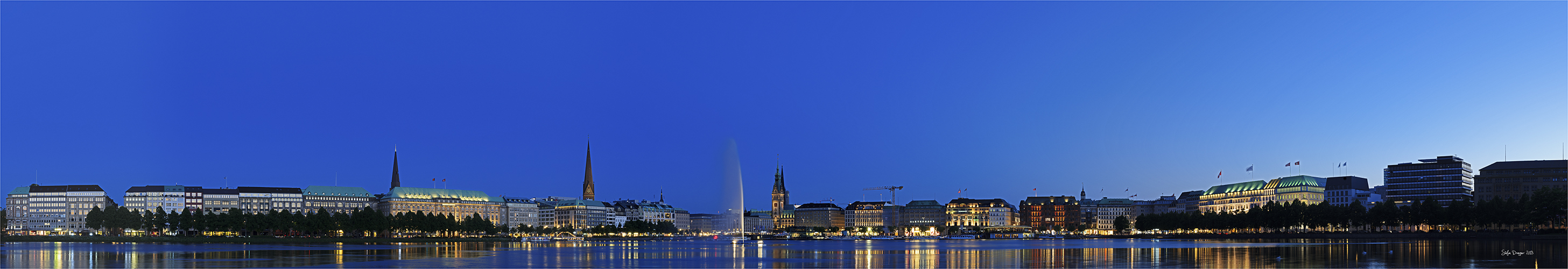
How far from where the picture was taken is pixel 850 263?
219 ft

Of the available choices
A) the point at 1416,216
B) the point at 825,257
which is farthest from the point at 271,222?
the point at 1416,216

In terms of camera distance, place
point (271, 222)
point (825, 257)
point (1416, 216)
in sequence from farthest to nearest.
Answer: point (271, 222)
point (1416, 216)
point (825, 257)

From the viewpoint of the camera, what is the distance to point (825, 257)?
78.0 meters

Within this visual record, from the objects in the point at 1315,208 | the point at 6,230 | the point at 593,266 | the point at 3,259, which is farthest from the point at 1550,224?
the point at 6,230

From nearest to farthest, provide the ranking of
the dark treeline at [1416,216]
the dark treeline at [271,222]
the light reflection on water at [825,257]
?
1. the light reflection on water at [825,257]
2. the dark treeline at [1416,216]
3. the dark treeline at [271,222]

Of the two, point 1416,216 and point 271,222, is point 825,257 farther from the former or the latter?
point 271,222

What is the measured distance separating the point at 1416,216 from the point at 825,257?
94092mm

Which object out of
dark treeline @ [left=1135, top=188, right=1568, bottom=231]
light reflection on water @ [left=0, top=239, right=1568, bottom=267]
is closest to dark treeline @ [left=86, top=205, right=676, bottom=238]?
light reflection on water @ [left=0, top=239, right=1568, bottom=267]

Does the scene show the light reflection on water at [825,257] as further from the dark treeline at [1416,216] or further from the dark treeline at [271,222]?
the dark treeline at [271,222]

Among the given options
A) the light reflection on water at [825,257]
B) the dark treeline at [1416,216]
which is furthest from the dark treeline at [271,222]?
the dark treeline at [1416,216]

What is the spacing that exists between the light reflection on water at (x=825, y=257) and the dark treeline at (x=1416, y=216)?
19132 millimetres

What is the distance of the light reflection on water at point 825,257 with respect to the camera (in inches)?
2467

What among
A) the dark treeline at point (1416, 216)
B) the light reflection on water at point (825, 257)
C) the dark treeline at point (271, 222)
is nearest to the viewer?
the light reflection on water at point (825, 257)

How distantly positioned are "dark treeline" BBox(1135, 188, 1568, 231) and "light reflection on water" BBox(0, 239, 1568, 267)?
1913 centimetres
